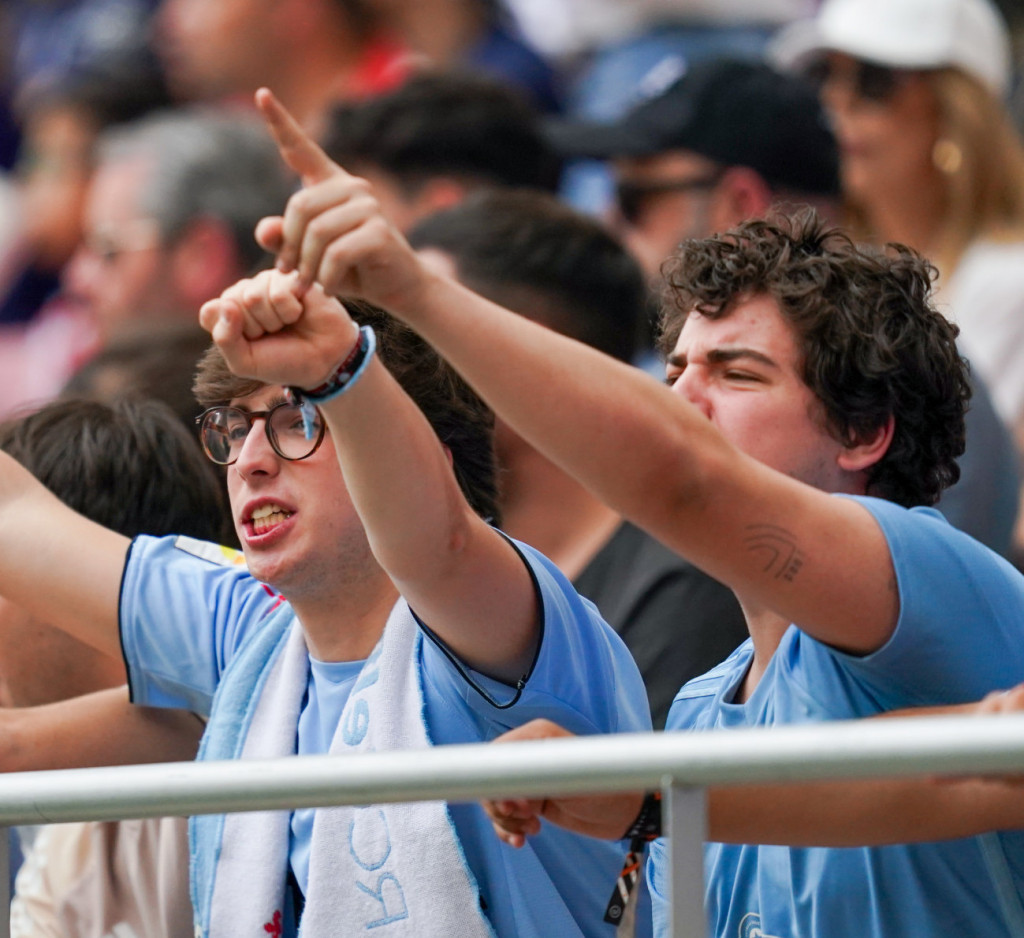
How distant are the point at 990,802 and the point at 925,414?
595 mm

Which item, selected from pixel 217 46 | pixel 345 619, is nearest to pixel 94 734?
pixel 345 619

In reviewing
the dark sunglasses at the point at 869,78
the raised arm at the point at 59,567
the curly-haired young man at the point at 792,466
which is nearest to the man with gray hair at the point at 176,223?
the dark sunglasses at the point at 869,78

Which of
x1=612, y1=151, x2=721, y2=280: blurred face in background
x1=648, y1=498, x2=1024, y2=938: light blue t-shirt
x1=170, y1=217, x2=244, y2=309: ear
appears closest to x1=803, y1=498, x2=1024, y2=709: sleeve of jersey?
x1=648, y1=498, x2=1024, y2=938: light blue t-shirt

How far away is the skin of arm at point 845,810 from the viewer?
166cm

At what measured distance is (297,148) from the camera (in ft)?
5.24

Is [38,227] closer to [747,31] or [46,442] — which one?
[747,31]

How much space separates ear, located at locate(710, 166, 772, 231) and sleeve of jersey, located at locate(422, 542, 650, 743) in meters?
1.98

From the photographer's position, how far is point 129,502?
2762 millimetres

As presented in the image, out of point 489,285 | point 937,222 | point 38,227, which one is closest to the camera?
point 489,285

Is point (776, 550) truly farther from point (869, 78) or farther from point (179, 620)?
point (869, 78)

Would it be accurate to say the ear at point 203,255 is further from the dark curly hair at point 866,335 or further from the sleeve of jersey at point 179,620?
the dark curly hair at point 866,335

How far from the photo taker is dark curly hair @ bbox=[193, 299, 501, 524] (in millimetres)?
2197

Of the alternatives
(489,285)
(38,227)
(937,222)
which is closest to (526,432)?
(489,285)

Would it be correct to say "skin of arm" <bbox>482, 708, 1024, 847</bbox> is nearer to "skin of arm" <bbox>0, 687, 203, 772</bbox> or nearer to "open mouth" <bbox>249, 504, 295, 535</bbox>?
"open mouth" <bbox>249, 504, 295, 535</bbox>
